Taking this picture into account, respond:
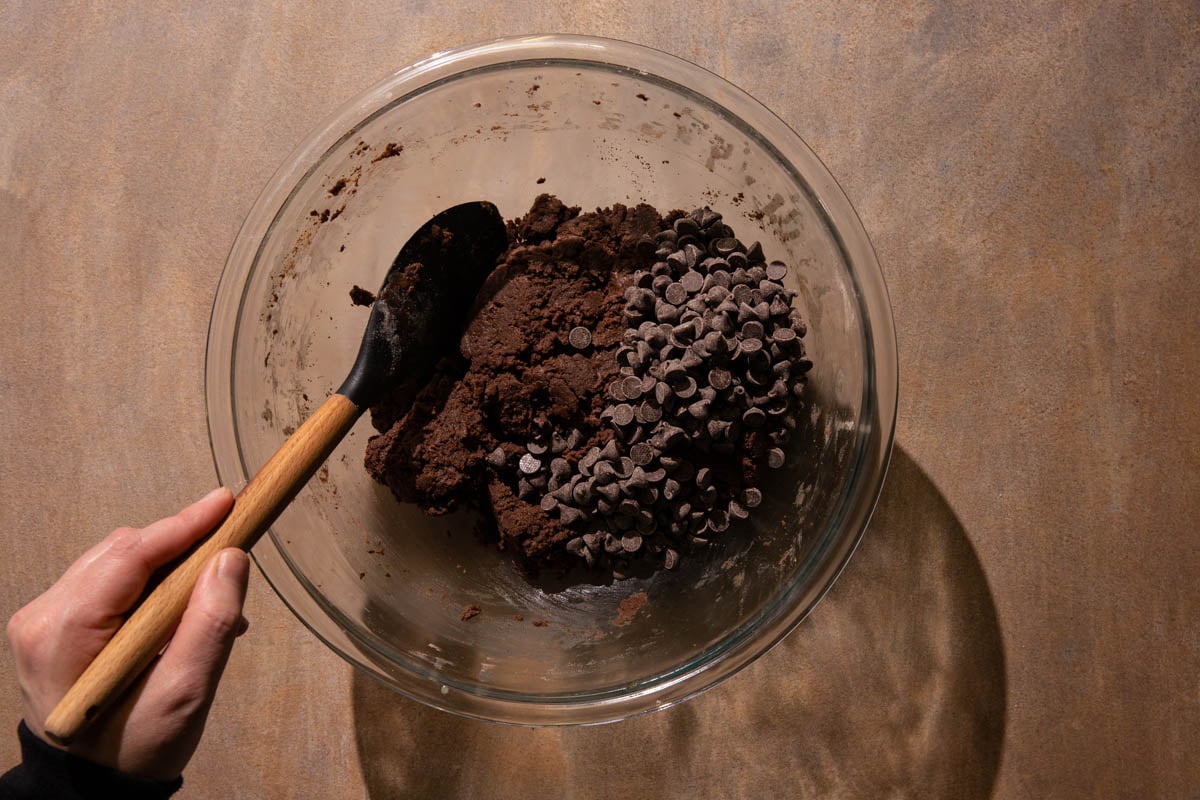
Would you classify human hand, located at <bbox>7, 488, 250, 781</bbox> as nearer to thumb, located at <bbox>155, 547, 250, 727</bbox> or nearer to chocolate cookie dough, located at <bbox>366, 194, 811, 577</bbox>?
thumb, located at <bbox>155, 547, 250, 727</bbox>

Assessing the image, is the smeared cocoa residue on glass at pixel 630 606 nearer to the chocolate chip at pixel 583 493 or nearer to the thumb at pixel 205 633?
the chocolate chip at pixel 583 493

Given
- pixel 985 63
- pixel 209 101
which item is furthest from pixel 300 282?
pixel 985 63

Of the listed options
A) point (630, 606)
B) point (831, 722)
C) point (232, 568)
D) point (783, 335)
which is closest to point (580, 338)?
point (783, 335)

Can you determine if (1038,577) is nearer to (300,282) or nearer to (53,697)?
(300,282)

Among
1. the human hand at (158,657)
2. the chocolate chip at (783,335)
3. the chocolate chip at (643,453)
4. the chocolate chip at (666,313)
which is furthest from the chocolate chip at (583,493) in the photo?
the human hand at (158,657)

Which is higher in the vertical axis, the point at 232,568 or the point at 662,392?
the point at 662,392

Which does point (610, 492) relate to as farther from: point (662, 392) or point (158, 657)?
point (158, 657)
